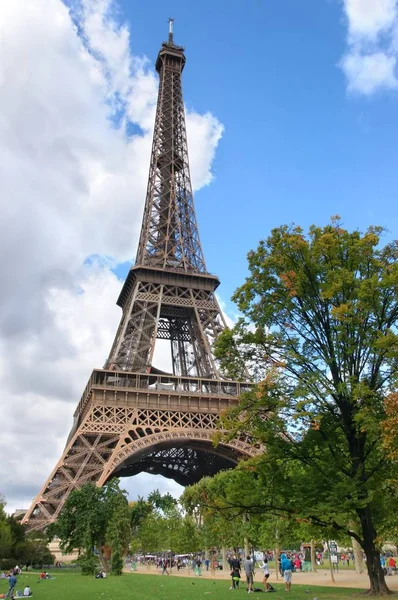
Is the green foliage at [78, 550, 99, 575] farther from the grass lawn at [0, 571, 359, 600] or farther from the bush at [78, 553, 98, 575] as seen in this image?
the grass lawn at [0, 571, 359, 600]

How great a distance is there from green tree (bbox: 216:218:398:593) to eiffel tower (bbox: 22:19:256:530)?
2307cm

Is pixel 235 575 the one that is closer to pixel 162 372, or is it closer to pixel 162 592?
pixel 162 592

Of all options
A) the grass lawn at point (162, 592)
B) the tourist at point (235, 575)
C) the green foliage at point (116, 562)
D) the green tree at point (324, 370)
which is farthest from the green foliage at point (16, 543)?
the green tree at point (324, 370)

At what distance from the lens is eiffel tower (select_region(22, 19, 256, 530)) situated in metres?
37.9

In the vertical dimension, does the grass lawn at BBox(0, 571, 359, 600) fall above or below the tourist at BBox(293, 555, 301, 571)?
above

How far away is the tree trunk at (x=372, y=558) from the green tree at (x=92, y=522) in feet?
66.7

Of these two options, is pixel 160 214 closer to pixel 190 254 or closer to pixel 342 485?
pixel 190 254

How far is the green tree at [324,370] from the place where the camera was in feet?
47.5

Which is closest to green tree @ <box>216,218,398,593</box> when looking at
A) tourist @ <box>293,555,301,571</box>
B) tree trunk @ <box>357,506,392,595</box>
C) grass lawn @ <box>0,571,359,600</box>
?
tree trunk @ <box>357,506,392,595</box>

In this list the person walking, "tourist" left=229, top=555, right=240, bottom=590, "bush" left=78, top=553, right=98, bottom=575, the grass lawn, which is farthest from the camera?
"bush" left=78, top=553, right=98, bottom=575

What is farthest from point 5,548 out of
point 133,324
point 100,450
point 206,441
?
point 133,324

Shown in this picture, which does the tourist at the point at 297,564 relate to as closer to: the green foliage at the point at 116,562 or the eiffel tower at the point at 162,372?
the eiffel tower at the point at 162,372

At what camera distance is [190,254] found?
58.2 meters

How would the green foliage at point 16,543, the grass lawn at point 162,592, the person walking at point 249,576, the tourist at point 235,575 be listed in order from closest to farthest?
the grass lawn at point 162,592, the person walking at point 249,576, the tourist at point 235,575, the green foliage at point 16,543
